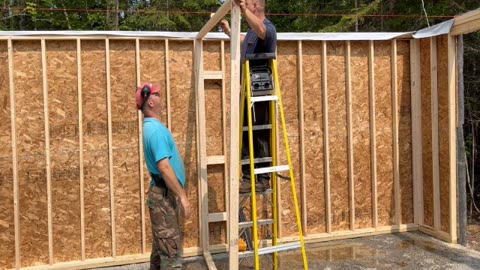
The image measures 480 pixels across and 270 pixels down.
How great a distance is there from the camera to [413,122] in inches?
223

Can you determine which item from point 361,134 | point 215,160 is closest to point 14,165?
point 215,160

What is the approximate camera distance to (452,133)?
510cm

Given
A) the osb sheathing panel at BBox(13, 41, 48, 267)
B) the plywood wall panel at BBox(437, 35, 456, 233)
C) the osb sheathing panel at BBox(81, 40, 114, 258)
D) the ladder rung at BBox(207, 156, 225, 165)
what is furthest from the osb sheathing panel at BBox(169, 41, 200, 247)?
the plywood wall panel at BBox(437, 35, 456, 233)

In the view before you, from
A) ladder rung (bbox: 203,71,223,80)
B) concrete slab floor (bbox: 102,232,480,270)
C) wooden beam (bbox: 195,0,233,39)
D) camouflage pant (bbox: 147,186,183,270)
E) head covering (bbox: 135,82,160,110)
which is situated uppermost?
wooden beam (bbox: 195,0,233,39)

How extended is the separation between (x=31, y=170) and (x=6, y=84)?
91 centimetres

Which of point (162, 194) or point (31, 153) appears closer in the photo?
point (162, 194)

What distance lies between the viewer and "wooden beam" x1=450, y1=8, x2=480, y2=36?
452cm

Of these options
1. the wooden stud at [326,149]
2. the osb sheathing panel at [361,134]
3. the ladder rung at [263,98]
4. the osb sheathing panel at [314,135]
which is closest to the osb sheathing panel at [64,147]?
the ladder rung at [263,98]

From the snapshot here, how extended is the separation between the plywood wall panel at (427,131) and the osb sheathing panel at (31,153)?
461 centimetres

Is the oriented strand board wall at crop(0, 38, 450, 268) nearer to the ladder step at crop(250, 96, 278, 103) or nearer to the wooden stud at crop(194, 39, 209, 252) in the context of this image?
the wooden stud at crop(194, 39, 209, 252)

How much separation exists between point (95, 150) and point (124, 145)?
0.31m

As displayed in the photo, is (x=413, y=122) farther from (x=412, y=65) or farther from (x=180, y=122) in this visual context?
(x=180, y=122)

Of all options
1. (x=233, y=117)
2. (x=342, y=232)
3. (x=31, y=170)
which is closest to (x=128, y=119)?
(x=31, y=170)

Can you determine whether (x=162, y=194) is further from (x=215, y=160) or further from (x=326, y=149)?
(x=326, y=149)
